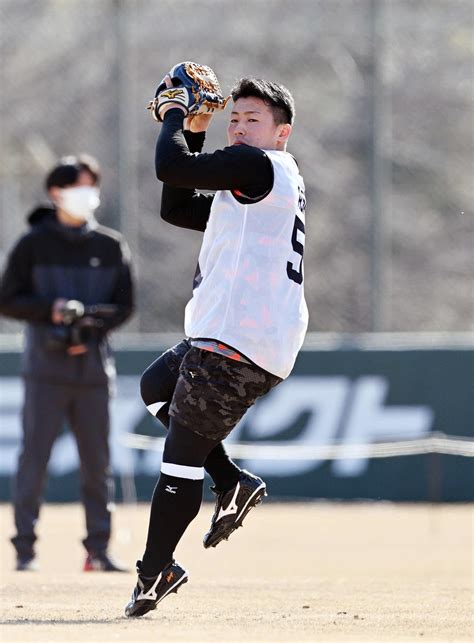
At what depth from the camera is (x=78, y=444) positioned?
8867 millimetres

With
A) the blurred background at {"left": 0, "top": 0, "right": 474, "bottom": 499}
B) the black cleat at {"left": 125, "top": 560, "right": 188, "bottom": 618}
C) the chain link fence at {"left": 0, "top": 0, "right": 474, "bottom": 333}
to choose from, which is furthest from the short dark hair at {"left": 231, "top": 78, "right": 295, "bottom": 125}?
the chain link fence at {"left": 0, "top": 0, "right": 474, "bottom": 333}

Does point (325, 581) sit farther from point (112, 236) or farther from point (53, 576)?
point (112, 236)

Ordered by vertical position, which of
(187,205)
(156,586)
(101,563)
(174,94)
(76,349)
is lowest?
(101,563)

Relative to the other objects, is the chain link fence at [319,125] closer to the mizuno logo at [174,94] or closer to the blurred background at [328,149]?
the blurred background at [328,149]

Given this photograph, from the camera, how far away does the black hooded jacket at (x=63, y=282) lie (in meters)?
8.93

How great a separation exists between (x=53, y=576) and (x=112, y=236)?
2406 mm

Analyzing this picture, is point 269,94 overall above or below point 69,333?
above

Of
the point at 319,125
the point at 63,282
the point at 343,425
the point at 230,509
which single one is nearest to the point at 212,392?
the point at 230,509

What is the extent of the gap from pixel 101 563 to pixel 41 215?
7.27ft

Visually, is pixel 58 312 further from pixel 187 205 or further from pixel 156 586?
pixel 156 586

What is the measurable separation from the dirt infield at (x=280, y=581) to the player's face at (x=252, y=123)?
180cm

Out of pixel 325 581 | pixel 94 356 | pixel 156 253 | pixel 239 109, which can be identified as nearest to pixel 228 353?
pixel 239 109

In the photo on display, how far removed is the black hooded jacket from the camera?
352 inches

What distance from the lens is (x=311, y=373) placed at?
12828mm
